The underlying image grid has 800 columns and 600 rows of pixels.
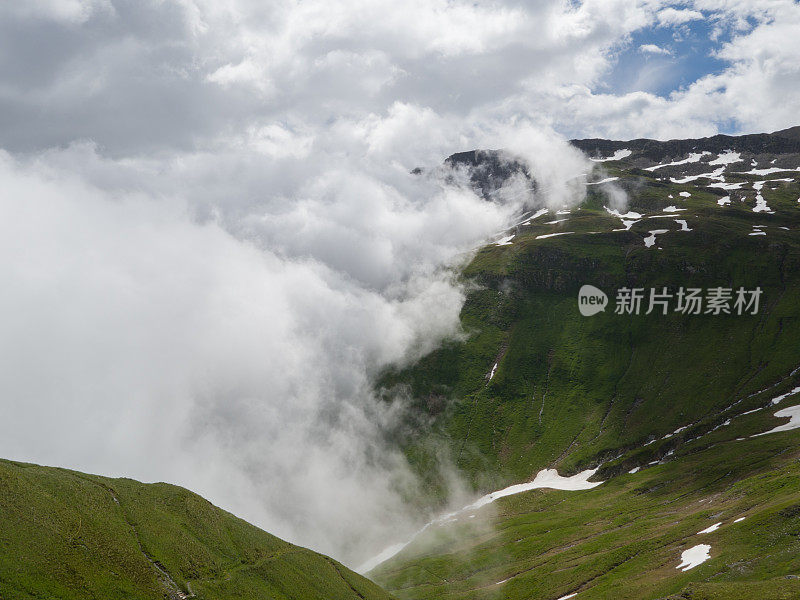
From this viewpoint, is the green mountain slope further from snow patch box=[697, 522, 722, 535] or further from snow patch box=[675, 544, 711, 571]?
snow patch box=[697, 522, 722, 535]

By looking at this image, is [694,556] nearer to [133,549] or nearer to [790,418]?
[133,549]

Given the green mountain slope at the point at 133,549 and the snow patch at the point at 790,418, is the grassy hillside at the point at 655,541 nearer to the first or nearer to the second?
the snow patch at the point at 790,418

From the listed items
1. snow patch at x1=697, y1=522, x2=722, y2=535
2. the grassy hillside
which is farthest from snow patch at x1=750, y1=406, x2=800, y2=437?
snow patch at x1=697, y1=522, x2=722, y2=535

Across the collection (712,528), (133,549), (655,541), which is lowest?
(655,541)

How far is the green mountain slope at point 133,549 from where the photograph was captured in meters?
57.0

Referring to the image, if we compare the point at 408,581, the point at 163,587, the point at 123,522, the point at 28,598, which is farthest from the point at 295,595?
the point at 408,581

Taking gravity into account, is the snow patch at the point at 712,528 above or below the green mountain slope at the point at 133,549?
below

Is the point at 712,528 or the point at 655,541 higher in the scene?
the point at 712,528

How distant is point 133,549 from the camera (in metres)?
67.5

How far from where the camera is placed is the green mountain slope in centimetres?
5700

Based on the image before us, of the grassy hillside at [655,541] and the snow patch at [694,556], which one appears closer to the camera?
Answer: the grassy hillside at [655,541]

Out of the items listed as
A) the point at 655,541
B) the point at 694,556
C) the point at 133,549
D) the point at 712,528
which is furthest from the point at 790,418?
the point at 133,549

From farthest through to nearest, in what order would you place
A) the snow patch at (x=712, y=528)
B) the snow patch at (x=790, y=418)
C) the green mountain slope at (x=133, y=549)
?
the snow patch at (x=790, y=418) → the snow patch at (x=712, y=528) → the green mountain slope at (x=133, y=549)

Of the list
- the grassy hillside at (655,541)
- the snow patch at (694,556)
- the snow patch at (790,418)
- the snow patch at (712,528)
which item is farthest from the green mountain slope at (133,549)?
the snow patch at (790,418)
